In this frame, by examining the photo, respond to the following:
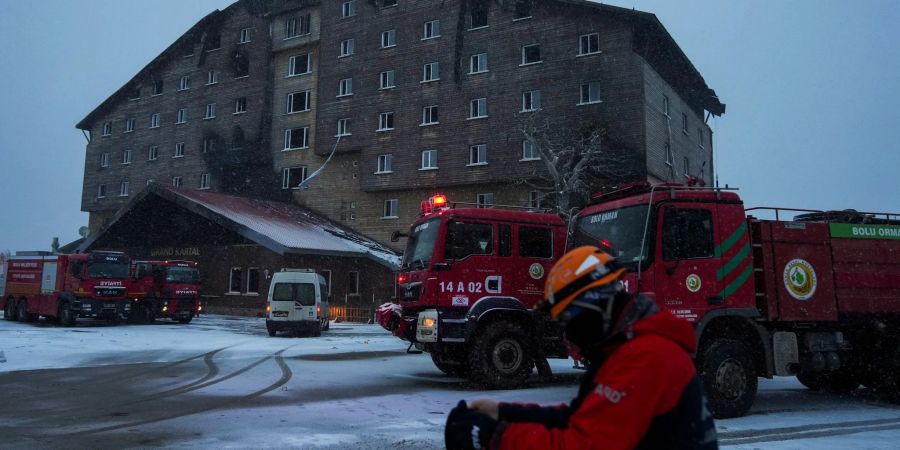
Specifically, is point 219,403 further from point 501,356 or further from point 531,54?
point 531,54

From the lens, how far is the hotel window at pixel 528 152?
3142cm

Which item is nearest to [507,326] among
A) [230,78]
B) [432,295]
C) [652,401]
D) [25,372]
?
[432,295]

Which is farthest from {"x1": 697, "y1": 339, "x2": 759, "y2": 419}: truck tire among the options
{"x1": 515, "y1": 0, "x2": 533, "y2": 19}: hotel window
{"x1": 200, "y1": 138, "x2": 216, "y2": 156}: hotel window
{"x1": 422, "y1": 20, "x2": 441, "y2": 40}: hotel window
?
{"x1": 200, "y1": 138, "x2": 216, "y2": 156}: hotel window

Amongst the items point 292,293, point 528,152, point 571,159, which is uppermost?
point 528,152

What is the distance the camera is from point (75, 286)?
23344 millimetres

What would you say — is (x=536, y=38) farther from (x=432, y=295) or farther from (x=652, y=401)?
(x=652, y=401)

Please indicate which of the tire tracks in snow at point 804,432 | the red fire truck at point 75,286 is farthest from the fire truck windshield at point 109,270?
the tire tracks in snow at point 804,432

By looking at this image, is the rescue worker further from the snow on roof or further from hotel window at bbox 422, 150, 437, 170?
hotel window at bbox 422, 150, 437, 170

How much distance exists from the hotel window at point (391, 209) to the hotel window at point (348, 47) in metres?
9.89

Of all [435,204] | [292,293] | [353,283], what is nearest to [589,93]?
[353,283]

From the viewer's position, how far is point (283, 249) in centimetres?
2764

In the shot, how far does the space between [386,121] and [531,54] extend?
31.4 ft

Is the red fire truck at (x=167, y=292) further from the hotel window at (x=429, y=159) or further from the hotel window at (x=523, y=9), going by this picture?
the hotel window at (x=523, y=9)

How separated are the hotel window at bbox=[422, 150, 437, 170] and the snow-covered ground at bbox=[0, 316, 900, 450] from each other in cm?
1961
